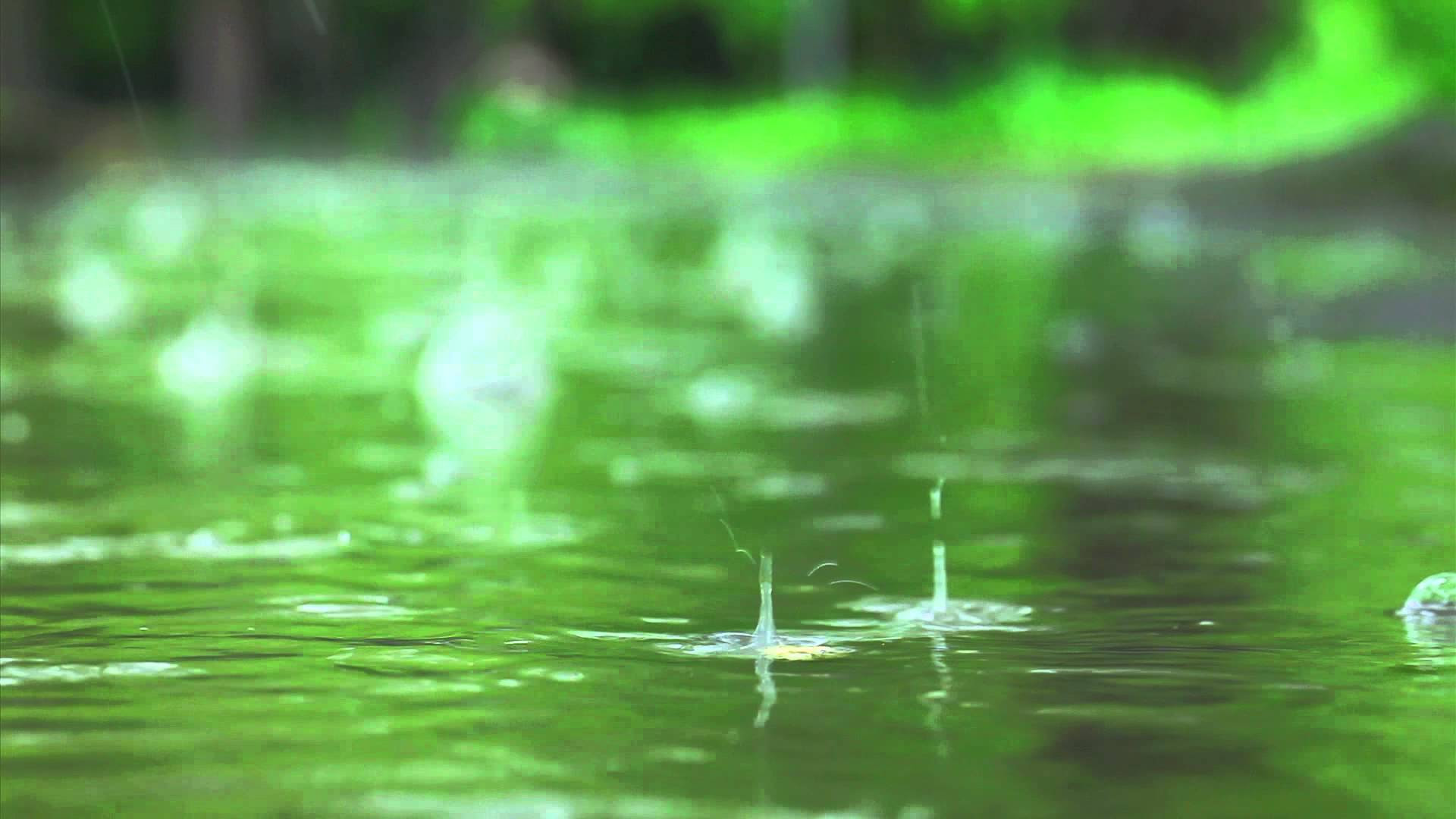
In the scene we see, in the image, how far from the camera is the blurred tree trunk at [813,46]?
4756cm

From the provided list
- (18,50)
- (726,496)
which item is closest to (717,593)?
(726,496)

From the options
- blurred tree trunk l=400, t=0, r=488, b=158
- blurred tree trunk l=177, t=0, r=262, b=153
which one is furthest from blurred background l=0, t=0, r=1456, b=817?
blurred tree trunk l=177, t=0, r=262, b=153

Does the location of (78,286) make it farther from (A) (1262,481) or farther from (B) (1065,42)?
(B) (1065,42)

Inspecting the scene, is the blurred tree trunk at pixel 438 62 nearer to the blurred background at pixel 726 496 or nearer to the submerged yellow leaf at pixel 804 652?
the blurred background at pixel 726 496

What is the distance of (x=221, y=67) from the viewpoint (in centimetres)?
4603

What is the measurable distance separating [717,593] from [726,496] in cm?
157

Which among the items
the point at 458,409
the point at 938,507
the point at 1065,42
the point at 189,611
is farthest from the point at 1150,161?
the point at 189,611

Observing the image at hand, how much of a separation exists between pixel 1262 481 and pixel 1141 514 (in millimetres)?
721

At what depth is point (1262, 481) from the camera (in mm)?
6414

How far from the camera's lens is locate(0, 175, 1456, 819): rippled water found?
10.2 feet

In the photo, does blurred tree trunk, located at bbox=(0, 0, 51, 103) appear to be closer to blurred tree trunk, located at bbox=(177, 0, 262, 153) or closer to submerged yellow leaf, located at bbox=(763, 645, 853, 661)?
blurred tree trunk, located at bbox=(177, 0, 262, 153)

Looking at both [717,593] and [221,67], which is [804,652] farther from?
[221,67]

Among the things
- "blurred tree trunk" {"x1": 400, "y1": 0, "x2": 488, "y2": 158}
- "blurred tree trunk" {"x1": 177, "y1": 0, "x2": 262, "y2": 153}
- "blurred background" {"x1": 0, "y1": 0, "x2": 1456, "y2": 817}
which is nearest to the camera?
"blurred background" {"x1": 0, "y1": 0, "x2": 1456, "y2": 817}

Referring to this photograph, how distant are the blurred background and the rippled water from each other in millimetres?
Answer: 14
